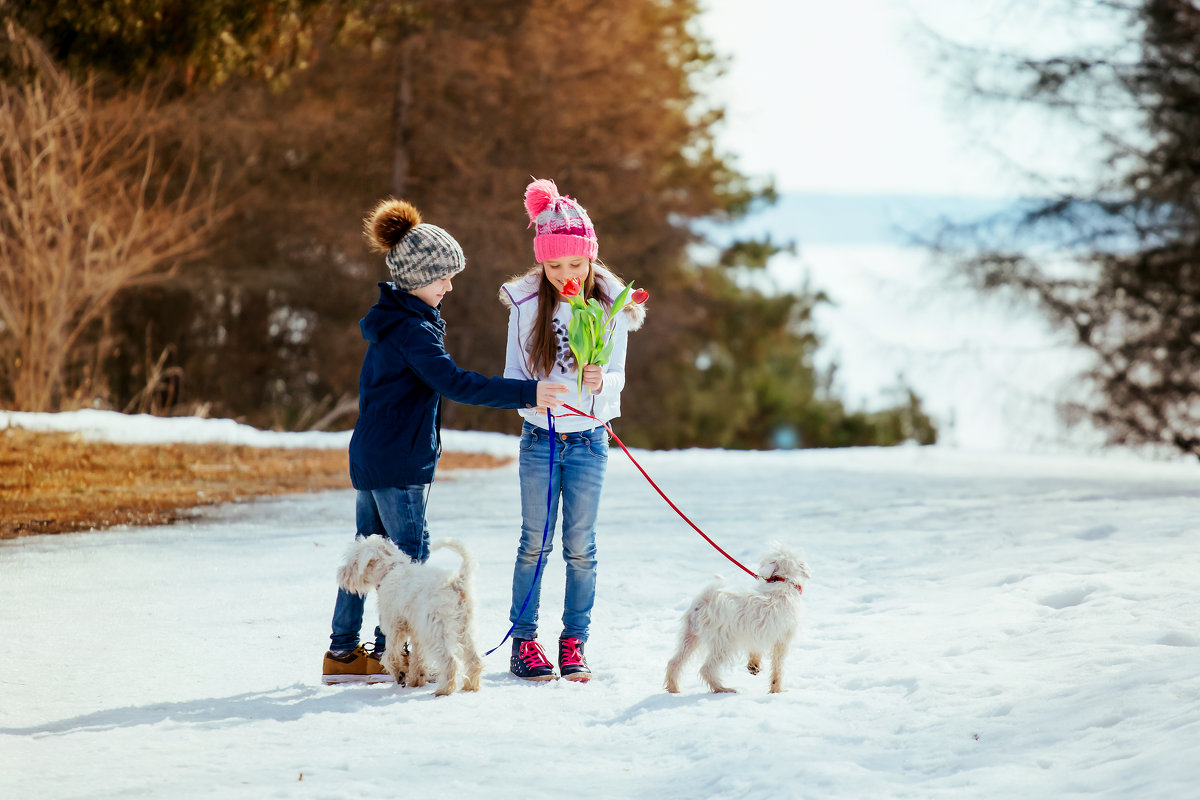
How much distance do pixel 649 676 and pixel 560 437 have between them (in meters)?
1.11

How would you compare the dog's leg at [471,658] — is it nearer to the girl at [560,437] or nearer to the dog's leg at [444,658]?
the dog's leg at [444,658]

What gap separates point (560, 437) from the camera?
196 inches

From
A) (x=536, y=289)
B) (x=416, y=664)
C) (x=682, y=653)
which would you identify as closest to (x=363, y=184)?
(x=536, y=289)

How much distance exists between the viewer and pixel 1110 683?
14.4 ft

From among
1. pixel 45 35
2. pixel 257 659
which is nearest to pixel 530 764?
pixel 257 659

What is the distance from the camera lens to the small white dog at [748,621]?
4.53 meters

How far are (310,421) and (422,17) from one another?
746 centimetres

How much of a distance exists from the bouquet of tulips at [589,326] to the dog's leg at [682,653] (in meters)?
1.08

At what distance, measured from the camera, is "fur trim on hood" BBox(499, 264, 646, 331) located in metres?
5.03

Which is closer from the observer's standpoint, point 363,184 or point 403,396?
point 403,396

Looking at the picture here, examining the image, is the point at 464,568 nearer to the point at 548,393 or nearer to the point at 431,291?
the point at 548,393

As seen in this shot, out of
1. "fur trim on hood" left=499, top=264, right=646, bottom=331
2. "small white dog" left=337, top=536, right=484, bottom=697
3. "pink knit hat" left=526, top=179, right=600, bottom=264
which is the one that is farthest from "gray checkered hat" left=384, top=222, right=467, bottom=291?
"small white dog" left=337, top=536, right=484, bottom=697

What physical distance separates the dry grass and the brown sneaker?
14.5ft

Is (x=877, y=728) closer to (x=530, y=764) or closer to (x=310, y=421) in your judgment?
(x=530, y=764)
